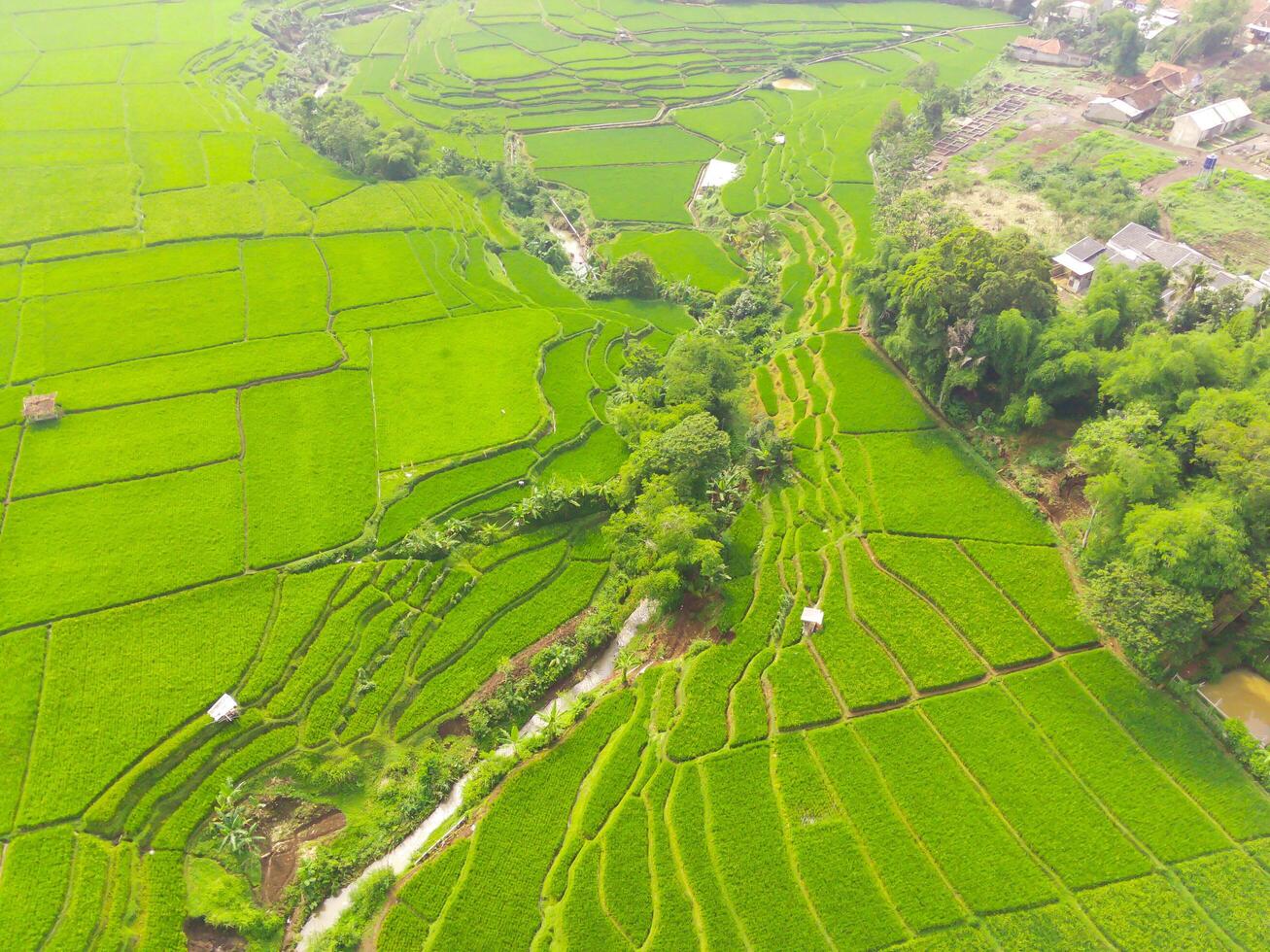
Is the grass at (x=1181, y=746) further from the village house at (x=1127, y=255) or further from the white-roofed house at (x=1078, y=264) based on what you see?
the white-roofed house at (x=1078, y=264)

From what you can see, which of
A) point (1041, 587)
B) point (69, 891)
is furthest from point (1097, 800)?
point (69, 891)

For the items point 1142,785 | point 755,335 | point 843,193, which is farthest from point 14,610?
point 843,193

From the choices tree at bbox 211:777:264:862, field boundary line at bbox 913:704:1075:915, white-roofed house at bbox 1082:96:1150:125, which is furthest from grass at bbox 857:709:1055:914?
white-roofed house at bbox 1082:96:1150:125

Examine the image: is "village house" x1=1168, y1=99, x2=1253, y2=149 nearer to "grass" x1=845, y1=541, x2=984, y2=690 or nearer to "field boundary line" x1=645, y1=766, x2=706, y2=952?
"grass" x1=845, y1=541, x2=984, y2=690

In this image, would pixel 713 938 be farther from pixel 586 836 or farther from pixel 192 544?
pixel 192 544

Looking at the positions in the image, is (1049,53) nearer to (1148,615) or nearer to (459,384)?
(459,384)

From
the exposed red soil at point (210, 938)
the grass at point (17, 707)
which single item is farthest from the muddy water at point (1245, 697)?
the grass at point (17, 707)
